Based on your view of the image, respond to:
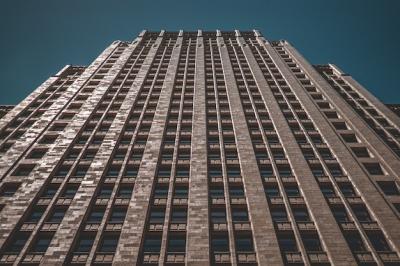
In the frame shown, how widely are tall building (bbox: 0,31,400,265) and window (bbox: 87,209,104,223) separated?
0.25 ft

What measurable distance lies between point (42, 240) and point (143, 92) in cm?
2317

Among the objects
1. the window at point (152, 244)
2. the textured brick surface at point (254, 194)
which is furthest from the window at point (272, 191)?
the window at point (152, 244)

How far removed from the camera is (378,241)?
2256cm

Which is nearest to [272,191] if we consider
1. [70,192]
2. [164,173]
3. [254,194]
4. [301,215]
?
[254,194]

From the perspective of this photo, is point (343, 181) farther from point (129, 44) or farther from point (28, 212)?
point (129, 44)

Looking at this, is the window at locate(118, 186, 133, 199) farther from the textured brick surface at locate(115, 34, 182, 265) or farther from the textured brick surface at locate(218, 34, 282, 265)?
the textured brick surface at locate(218, 34, 282, 265)

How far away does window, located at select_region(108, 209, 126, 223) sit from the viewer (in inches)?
960

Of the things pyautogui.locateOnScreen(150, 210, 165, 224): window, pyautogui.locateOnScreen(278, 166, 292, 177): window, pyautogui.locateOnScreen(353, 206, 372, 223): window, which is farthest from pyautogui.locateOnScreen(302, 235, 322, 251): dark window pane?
pyautogui.locateOnScreen(150, 210, 165, 224): window

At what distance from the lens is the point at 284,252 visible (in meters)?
21.5

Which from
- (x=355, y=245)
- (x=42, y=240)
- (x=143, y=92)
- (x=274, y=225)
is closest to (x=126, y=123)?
(x=143, y=92)

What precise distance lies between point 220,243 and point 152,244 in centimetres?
430

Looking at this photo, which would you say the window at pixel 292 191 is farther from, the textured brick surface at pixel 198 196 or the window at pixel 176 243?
the window at pixel 176 243

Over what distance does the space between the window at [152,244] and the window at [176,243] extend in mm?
703

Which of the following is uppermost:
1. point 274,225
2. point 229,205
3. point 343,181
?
point 343,181
